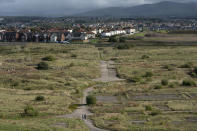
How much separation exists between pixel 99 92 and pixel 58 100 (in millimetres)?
5423

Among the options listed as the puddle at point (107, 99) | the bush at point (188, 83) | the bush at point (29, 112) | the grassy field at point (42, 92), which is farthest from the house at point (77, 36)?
the bush at point (29, 112)

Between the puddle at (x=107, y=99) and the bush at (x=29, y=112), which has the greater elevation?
the bush at (x=29, y=112)

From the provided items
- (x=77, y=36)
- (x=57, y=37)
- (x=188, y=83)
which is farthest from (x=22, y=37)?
(x=188, y=83)

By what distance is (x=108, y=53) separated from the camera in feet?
242

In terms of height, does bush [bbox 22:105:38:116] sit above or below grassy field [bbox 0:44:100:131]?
above

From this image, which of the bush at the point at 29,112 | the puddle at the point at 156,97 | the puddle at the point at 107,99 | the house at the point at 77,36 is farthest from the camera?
the house at the point at 77,36

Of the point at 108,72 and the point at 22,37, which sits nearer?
the point at 108,72

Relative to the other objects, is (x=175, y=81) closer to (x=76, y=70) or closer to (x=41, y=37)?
(x=76, y=70)

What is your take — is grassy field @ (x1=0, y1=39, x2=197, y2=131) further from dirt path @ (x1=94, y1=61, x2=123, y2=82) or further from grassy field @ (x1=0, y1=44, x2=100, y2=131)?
dirt path @ (x1=94, y1=61, x2=123, y2=82)

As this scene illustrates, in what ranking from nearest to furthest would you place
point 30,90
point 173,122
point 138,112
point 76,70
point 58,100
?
point 173,122, point 138,112, point 58,100, point 30,90, point 76,70

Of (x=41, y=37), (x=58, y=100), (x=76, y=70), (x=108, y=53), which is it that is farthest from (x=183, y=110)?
(x=41, y=37)

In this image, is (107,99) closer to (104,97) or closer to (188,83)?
(104,97)

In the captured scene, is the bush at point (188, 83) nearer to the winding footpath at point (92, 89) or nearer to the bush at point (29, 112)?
the winding footpath at point (92, 89)

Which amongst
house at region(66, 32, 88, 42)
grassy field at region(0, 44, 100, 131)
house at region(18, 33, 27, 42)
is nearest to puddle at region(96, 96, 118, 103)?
grassy field at region(0, 44, 100, 131)
